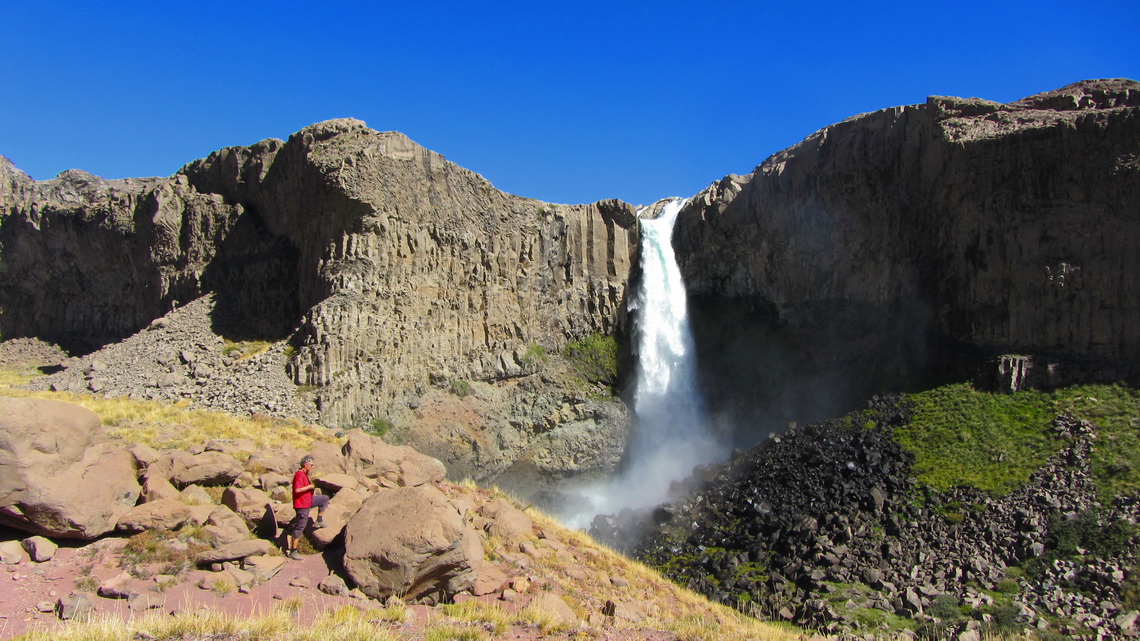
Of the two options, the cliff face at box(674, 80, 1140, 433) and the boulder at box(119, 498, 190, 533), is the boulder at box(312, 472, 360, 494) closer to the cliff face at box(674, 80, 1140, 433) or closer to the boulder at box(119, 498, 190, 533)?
the boulder at box(119, 498, 190, 533)

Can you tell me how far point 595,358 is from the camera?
115 feet

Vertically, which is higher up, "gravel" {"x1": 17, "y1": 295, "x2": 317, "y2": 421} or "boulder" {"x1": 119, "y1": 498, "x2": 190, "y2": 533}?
"gravel" {"x1": 17, "y1": 295, "x2": 317, "y2": 421}

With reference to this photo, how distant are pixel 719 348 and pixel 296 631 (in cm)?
2830

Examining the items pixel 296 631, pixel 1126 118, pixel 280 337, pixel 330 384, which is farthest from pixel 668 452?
pixel 296 631

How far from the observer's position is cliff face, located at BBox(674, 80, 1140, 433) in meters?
23.2

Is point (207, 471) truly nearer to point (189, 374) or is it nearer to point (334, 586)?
point (334, 586)

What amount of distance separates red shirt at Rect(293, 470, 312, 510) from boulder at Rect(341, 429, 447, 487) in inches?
129

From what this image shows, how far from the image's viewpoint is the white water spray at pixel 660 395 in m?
31.2

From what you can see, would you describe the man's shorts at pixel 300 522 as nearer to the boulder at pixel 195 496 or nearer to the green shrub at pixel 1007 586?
the boulder at pixel 195 496

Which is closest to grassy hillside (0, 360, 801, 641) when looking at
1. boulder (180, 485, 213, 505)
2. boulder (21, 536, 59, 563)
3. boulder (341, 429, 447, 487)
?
boulder (341, 429, 447, 487)

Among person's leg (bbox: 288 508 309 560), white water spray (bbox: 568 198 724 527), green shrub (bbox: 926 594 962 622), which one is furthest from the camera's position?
white water spray (bbox: 568 198 724 527)

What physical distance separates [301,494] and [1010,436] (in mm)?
21654

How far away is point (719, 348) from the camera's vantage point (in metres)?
34.5

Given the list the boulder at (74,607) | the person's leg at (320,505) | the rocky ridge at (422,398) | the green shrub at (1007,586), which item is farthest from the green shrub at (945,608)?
the rocky ridge at (422,398)
